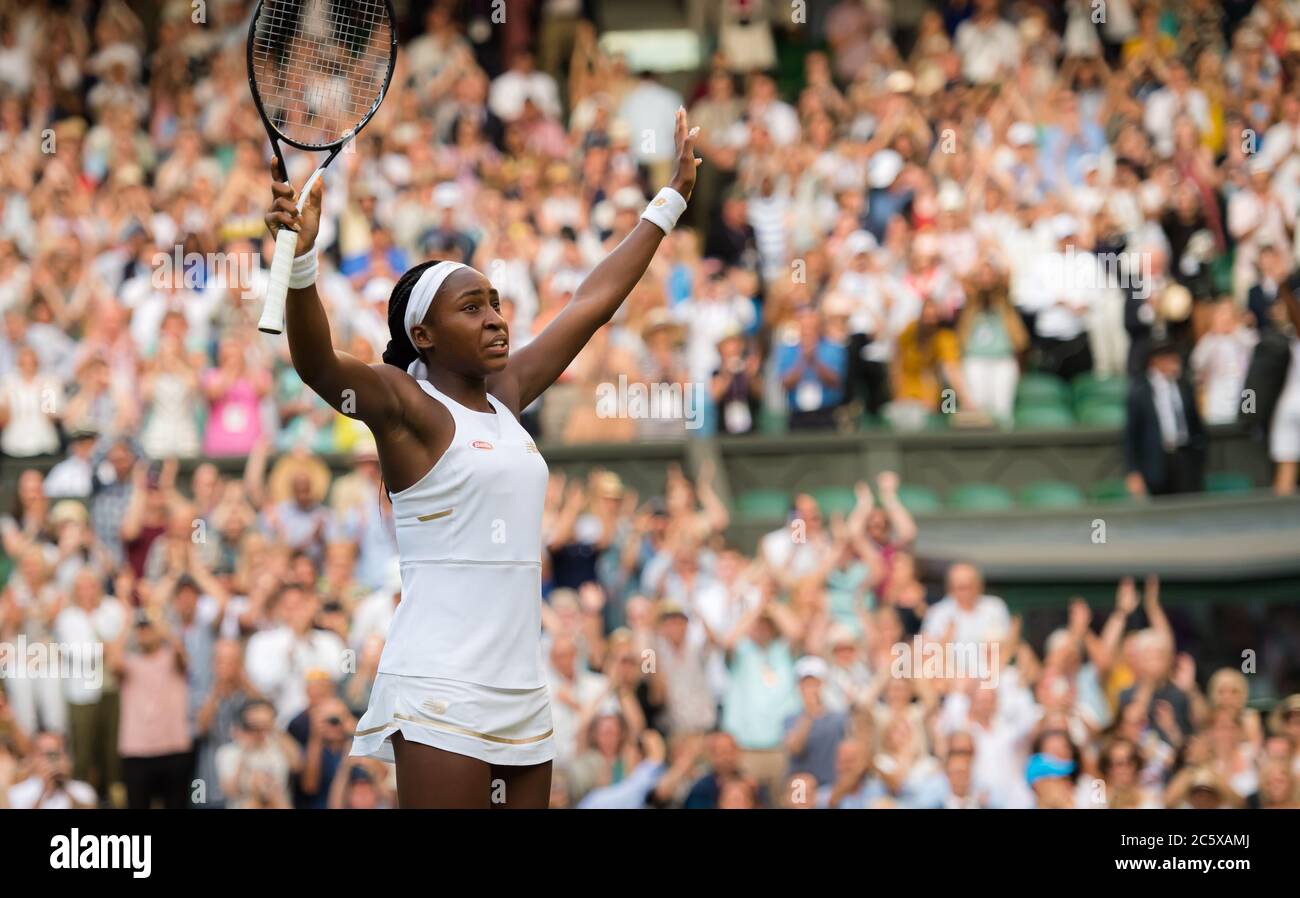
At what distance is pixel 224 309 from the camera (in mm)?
9320

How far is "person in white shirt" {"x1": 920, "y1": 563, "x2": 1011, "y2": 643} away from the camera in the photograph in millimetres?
7688

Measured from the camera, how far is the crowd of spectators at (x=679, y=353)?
23.9 feet

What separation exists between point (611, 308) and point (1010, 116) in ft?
21.7

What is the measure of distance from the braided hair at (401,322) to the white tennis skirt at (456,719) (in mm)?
650

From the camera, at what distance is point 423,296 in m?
3.59

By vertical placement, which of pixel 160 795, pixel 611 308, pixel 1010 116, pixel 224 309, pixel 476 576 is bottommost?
pixel 160 795

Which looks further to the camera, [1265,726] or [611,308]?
[1265,726]

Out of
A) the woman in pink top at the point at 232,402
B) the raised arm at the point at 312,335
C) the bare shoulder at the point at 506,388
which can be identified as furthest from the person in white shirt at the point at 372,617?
the raised arm at the point at 312,335

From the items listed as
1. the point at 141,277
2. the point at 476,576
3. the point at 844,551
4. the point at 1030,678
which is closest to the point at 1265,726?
the point at 1030,678

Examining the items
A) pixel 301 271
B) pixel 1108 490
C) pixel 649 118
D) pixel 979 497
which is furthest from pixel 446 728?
pixel 649 118

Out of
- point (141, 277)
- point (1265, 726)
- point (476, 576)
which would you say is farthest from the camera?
point (141, 277)

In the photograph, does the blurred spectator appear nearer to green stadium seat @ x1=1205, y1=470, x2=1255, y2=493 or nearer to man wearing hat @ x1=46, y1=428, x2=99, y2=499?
green stadium seat @ x1=1205, y1=470, x2=1255, y2=493

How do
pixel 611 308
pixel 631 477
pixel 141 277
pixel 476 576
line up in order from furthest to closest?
pixel 141 277
pixel 631 477
pixel 611 308
pixel 476 576
